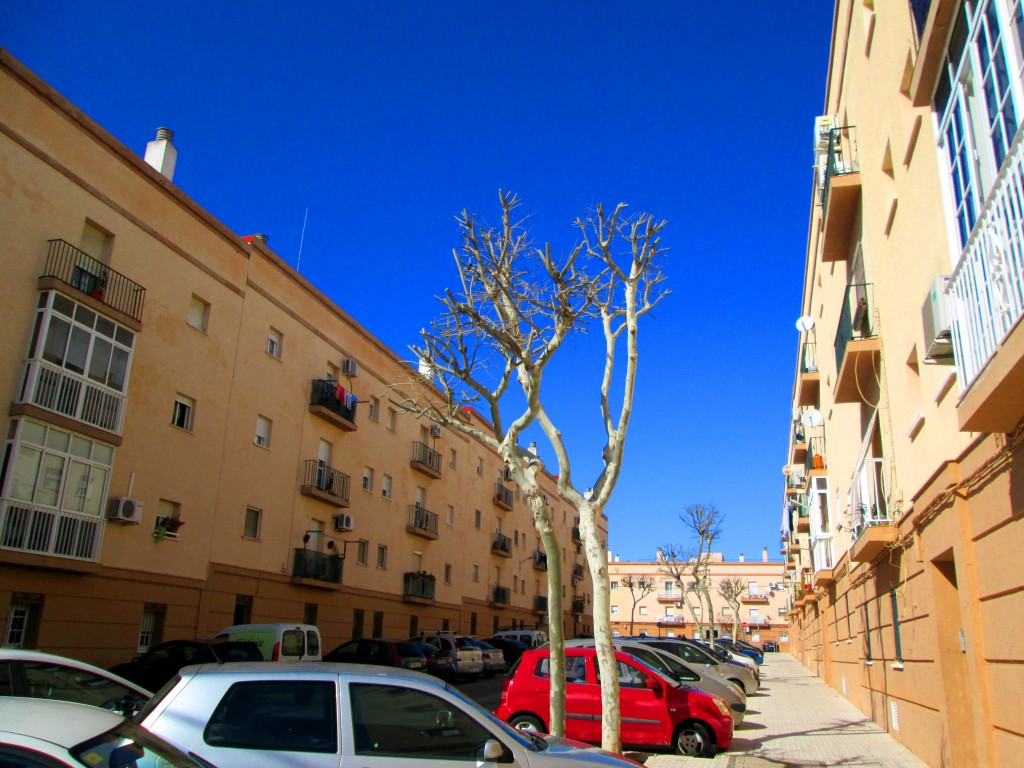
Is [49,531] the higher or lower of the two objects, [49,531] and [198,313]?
the lower

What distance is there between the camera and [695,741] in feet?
39.8

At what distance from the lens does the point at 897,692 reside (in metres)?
13.4

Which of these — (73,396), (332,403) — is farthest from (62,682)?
(332,403)

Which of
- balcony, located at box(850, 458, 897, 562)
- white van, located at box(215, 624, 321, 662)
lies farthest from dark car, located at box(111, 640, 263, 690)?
balcony, located at box(850, 458, 897, 562)

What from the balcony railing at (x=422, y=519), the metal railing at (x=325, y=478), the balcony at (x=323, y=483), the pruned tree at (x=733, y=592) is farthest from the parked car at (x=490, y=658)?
the pruned tree at (x=733, y=592)

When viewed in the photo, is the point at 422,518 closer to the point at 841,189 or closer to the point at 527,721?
the point at 527,721

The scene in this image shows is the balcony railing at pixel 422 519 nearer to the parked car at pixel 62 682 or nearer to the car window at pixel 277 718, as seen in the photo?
the parked car at pixel 62 682

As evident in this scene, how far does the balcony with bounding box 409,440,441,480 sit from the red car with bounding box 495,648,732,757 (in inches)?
903

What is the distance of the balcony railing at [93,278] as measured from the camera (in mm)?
17719

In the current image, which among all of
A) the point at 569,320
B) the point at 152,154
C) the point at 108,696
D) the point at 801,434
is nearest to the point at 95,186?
the point at 152,154

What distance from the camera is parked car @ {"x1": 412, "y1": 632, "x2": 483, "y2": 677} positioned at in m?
27.4

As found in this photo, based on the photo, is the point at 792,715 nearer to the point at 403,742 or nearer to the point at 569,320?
the point at 569,320

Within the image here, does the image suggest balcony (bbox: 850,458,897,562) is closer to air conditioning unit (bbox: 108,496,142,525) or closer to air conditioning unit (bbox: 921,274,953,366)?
air conditioning unit (bbox: 921,274,953,366)

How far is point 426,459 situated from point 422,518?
8.88 ft
